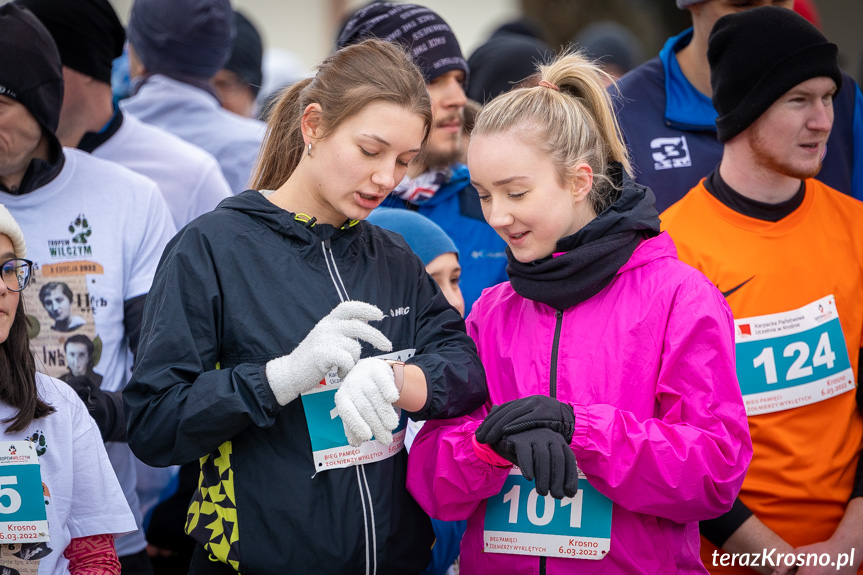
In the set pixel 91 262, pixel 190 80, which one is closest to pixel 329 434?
pixel 91 262

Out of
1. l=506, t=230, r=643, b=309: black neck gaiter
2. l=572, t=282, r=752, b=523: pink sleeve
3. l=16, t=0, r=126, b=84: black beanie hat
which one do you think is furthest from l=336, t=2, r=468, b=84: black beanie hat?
l=572, t=282, r=752, b=523: pink sleeve

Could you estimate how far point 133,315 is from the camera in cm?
298

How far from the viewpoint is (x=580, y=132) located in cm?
250

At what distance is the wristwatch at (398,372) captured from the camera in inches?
85.0

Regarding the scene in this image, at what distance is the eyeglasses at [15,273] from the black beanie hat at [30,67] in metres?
0.69

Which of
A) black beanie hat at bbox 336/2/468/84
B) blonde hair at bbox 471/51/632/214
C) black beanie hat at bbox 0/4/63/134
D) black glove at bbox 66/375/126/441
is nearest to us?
blonde hair at bbox 471/51/632/214

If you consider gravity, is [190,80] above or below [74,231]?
above

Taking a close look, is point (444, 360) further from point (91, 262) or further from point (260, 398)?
point (91, 262)

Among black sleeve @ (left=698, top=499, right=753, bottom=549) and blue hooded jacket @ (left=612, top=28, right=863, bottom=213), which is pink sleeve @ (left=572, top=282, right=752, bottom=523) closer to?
black sleeve @ (left=698, top=499, right=753, bottom=549)

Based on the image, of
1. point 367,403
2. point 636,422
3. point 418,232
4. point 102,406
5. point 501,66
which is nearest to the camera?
point 367,403

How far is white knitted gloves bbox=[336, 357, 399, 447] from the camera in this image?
2.00 meters

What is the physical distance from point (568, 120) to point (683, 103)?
125 centimetres

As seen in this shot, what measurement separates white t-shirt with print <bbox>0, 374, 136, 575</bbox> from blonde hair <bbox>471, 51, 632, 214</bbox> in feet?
4.45

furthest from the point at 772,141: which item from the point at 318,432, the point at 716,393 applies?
the point at 318,432
